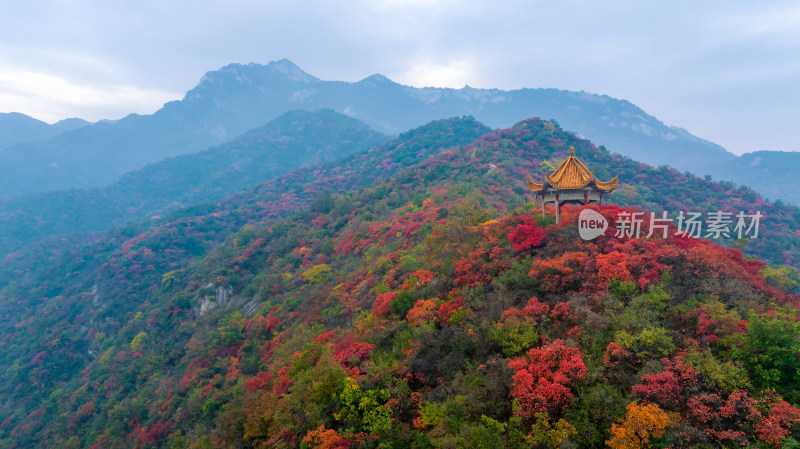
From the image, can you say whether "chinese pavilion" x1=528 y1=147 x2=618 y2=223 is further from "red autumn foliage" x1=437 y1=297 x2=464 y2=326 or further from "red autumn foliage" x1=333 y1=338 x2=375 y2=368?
"red autumn foliage" x1=333 y1=338 x2=375 y2=368

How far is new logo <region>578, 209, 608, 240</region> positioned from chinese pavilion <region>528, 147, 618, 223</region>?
147 centimetres

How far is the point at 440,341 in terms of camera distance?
480 inches

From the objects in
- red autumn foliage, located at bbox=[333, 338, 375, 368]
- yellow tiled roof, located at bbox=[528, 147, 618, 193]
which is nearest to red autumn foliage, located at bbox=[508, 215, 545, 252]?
yellow tiled roof, located at bbox=[528, 147, 618, 193]

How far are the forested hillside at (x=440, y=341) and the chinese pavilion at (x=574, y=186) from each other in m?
1.25

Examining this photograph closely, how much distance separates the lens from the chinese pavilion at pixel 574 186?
1652 cm

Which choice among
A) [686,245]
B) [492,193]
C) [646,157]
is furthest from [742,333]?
[646,157]

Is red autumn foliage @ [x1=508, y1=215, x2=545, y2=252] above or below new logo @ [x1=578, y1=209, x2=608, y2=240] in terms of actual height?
below

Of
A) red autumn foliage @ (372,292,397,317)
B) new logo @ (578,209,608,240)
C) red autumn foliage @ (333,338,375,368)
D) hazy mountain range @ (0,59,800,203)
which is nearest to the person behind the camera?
red autumn foliage @ (333,338,375,368)

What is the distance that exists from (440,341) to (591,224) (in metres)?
8.21

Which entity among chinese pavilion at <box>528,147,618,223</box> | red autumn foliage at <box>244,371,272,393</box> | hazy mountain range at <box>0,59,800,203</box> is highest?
hazy mountain range at <box>0,59,800,203</box>

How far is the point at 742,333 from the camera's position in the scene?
864cm

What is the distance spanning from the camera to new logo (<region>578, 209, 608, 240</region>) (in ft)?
47.8

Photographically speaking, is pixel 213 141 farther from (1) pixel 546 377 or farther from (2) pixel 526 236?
(1) pixel 546 377

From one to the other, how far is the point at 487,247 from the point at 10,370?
5449 cm
